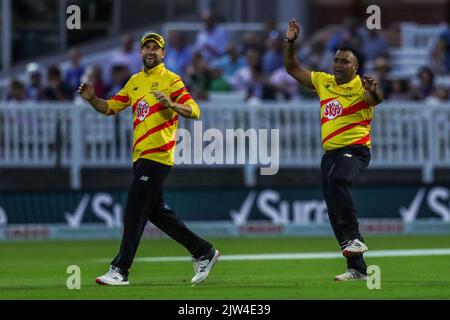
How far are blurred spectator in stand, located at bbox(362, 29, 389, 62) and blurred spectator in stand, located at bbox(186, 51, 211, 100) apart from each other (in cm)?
336

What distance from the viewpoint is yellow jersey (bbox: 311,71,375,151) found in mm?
14062

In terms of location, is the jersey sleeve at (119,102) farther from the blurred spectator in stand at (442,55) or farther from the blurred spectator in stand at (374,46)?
the blurred spectator in stand at (442,55)

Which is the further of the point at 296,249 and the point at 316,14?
the point at 316,14

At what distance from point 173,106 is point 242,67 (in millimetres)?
13441

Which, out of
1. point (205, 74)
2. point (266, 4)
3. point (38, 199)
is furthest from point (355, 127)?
point (266, 4)

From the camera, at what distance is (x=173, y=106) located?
1341 cm

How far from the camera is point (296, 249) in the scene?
19.6 metres

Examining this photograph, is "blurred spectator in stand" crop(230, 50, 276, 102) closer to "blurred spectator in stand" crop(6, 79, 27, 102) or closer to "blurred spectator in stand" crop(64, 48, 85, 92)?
"blurred spectator in stand" crop(64, 48, 85, 92)

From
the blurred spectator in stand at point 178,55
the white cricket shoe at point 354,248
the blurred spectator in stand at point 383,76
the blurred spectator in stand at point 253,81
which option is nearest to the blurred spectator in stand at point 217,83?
the blurred spectator in stand at point 253,81

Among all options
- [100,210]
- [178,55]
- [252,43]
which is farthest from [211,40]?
[100,210]

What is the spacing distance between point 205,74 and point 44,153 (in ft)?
10.9

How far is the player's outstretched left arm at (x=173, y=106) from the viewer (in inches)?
527
